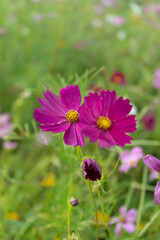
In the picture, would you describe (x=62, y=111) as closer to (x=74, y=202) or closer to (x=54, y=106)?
(x=54, y=106)

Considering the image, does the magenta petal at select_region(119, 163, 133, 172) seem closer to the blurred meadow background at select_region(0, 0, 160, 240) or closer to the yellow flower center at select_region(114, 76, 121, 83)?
the blurred meadow background at select_region(0, 0, 160, 240)

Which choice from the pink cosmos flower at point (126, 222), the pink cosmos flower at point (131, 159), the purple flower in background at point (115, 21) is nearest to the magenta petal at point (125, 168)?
the pink cosmos flower at point (131, 159)

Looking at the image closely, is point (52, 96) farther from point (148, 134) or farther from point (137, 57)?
point (137, 57)

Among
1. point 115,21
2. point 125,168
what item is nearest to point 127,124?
point 125,168

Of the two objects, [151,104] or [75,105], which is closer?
[75,105]

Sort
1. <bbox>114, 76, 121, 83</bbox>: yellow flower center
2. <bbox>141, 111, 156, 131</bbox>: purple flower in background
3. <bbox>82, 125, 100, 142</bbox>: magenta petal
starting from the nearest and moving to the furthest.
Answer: <bbox>82, 125, 100, 142</bbox>: magenta petal < <bbox>141, 111, 156, 131</bbox>: purple flower in background < <bbox>114, 76, 121, 83</bbox>: yellow flower center

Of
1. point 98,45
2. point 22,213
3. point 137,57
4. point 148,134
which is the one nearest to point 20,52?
point 98,45

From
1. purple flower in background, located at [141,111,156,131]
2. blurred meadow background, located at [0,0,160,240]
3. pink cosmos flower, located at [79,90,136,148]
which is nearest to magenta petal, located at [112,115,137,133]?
pink cosmos flower, located at [79,90,136,148]
